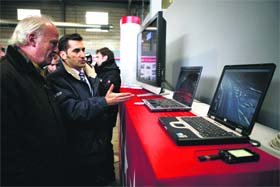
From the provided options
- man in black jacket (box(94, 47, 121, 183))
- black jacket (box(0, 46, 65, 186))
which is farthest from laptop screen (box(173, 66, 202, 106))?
black jacket (box(0, 46, 65, 186))

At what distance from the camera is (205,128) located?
2.84ft

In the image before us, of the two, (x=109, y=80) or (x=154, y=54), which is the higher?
(x=154, y=54)

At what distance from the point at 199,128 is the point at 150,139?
20 centimetres

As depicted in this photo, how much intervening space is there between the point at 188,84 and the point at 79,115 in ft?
2.50

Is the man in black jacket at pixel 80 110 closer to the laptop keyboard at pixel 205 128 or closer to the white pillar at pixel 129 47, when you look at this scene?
the laptop keyboard at pixel 205 128

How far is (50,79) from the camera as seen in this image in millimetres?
1695

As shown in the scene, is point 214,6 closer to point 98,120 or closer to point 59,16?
point 98,120

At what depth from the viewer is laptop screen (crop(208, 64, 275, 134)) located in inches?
31.4

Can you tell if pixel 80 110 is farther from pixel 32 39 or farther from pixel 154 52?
pixel 154 52

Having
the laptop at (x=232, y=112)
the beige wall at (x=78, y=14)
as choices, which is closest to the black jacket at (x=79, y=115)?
the laptop at (x=232, y=112)

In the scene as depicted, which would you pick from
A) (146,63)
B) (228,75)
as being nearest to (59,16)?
(146,63)

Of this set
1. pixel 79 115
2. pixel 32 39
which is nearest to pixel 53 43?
pixel 32 39

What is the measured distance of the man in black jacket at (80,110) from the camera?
1616 millimetres

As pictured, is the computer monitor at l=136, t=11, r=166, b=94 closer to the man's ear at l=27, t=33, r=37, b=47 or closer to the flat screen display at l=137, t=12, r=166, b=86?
the flat screen display at l=137, t=12, r=166, b=86
